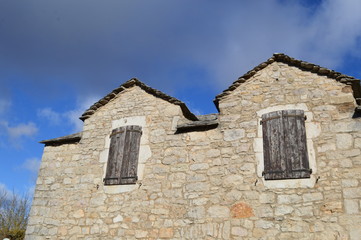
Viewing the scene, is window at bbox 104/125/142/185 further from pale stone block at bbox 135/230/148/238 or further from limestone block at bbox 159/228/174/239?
limestone block at bbox 159/228/174/239

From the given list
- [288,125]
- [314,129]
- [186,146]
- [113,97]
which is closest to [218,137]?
[186,146]

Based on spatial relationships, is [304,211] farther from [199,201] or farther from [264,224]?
[199,201]

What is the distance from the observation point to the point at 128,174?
814cm

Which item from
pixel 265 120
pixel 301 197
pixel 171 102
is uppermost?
pixel 171 102

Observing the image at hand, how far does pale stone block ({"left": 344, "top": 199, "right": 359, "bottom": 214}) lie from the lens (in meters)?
5.97

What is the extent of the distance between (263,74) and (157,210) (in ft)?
13.8

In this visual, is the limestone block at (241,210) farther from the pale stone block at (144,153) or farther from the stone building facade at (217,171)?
the pale stone block at (144,153)

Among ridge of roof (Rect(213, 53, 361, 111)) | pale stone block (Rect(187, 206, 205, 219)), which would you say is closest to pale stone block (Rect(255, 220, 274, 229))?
pale stone block (Rect(187, 206, 205, 219))

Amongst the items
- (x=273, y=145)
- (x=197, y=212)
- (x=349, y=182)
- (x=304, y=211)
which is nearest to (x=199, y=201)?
(x=197, y=212)

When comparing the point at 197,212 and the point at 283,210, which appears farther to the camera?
the point at 197,212

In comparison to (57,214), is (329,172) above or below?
above

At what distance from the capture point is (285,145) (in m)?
6.94

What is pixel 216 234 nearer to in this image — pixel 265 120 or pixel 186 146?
pixel 186 146

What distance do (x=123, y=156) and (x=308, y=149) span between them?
4536 millimetres
